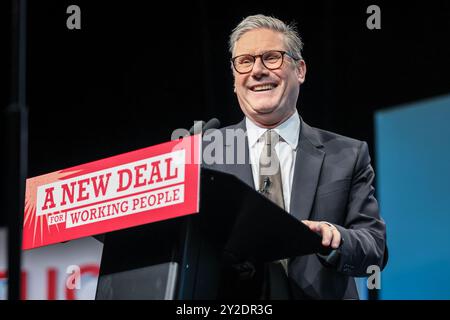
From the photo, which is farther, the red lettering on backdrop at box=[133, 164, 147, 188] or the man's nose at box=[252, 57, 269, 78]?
the man's nose at box=[252, 57, 269, 78]

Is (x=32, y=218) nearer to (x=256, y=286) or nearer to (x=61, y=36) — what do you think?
(x=256, y=286)

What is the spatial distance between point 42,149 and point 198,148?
9.33ft

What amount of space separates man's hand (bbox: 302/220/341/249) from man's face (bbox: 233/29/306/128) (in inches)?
22.6

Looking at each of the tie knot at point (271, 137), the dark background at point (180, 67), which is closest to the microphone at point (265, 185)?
the tie knot at point (271, 137)

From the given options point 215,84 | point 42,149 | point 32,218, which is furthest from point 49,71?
point 32,218

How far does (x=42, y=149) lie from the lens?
406 cm

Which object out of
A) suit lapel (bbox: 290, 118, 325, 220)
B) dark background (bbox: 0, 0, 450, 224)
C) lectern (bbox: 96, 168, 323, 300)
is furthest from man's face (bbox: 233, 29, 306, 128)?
dark background (bbox: 0, 0, 450, 224)

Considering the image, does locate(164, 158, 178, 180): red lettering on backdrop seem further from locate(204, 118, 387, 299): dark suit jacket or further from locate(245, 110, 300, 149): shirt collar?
locate(245, 110, 300, 149): shirt collar

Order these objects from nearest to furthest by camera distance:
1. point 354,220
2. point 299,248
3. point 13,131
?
point 13,131, point 299,248, point 354,220

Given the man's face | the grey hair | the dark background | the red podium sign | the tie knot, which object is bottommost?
the red podium sign

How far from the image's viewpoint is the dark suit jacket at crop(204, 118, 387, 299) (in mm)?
1730

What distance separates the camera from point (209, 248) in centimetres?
157

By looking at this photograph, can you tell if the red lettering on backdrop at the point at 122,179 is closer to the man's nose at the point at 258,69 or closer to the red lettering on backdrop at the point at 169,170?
the red lettering on backdrop at the point at 169,170

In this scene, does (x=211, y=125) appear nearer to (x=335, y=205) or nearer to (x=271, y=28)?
(x=335, y=205)
